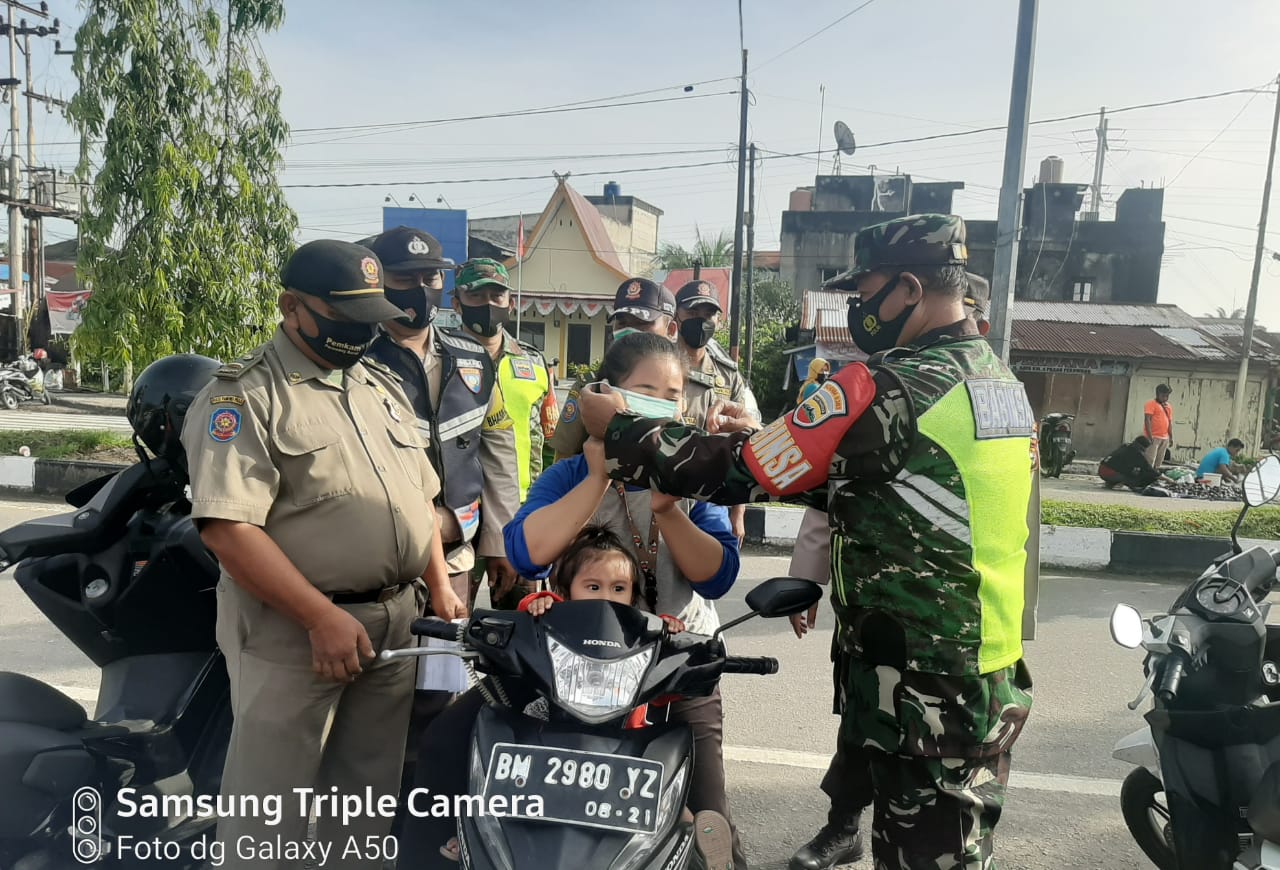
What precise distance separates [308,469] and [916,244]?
140cm

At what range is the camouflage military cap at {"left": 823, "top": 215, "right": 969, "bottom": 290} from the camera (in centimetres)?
189

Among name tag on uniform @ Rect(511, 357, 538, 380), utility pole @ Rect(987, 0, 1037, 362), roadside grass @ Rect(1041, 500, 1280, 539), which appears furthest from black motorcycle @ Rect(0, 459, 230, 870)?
roadside grass @ Rect(1041, 500, 1280, 539)

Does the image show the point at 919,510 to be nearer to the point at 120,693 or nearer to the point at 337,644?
the point at 337,644

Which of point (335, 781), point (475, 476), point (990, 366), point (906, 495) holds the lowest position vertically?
point (335, 781)

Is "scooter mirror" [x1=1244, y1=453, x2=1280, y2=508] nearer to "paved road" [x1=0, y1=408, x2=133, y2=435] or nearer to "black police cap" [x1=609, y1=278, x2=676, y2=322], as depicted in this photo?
"black police cap" [x1=609, y1=278, x2=676, y2=322]

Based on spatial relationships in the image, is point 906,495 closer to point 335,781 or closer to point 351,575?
point 351,575

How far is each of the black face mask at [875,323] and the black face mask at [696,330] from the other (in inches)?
93.9

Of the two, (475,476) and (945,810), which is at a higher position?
(475,476)

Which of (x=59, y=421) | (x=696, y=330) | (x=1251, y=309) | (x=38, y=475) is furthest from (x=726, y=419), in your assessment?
(x=1251, y=309)

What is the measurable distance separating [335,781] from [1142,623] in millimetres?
2075

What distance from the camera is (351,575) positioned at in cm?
198

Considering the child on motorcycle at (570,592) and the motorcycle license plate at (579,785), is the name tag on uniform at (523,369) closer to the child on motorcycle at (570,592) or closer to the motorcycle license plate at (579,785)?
the child on motorcycle at (570,592)

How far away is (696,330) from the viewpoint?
4469 mm

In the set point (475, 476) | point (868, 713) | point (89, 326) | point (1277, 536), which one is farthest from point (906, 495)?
point (89, 326)
